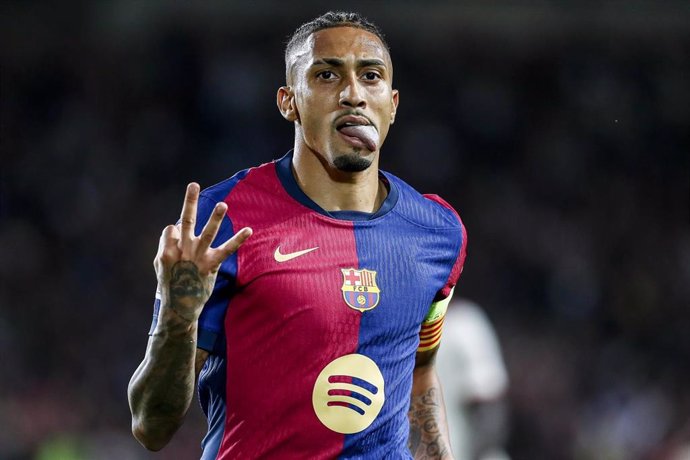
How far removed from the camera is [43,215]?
10711 mm

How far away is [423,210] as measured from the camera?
3.45m

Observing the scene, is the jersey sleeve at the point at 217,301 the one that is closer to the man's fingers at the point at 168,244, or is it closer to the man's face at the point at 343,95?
the man's fingers at the point at 168,244

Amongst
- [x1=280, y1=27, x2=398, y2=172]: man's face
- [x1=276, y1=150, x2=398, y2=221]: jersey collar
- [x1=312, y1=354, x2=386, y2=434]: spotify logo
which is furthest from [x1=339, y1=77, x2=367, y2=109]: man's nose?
[x1=312, y1=354, x2=386, y2=434]: spotify logo

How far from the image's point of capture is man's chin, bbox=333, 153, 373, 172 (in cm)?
321

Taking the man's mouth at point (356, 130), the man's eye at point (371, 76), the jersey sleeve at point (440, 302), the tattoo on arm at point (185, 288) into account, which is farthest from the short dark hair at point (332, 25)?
the tattoo on arm at point (185, 288)

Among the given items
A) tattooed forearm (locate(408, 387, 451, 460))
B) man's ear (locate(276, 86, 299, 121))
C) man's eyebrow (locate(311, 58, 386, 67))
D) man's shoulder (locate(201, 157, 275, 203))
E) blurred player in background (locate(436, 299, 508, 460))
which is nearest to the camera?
man's shoulder (locate(201, 157, 275, 203))

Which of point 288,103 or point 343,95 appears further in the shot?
point 288,103

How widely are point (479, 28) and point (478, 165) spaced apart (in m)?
2.46

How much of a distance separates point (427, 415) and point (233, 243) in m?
1.15

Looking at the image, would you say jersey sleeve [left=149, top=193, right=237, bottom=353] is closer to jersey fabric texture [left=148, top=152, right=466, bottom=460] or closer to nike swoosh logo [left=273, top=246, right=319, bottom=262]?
jersey fabric texture [left=148, top=152, right=466, bottom=460]

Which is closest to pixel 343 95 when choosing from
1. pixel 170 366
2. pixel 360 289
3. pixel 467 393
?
pixel 360 289

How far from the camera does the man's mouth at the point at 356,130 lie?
3203 millimetres

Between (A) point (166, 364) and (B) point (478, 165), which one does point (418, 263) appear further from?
(B) point (478, 165)

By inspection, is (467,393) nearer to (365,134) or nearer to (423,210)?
(423,210)
